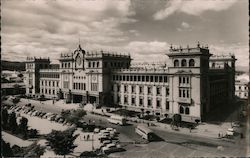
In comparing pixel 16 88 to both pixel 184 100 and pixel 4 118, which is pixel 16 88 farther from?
pixel 184 100

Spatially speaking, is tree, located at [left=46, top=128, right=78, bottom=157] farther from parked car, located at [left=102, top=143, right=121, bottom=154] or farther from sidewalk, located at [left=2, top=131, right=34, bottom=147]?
sidewalk, located at [left=2, top=131, right=34, bottom=147]

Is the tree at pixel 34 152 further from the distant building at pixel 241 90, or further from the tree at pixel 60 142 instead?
the distant building at pixel 241 90

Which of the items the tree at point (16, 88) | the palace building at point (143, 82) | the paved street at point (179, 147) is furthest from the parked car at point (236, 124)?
the tree at point (16, 88)

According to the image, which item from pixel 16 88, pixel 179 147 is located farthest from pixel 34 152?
pixel 16 88

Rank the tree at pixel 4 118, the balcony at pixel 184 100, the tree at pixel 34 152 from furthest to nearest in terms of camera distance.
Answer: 1. the balcony at pixel 184 100
2. the tree at pixel 4 118
3. the tree at pixel 34 152

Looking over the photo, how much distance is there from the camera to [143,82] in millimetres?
65500

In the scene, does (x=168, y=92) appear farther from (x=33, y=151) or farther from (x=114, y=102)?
(x=33, y=151)

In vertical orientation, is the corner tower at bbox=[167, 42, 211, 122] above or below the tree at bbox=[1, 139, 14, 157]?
above

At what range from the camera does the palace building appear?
5438cm

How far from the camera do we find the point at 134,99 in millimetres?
68188

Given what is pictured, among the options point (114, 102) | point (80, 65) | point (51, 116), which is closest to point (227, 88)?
point (114, 102)

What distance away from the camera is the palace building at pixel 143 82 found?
5438 centimetres

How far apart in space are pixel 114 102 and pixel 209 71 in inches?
1102

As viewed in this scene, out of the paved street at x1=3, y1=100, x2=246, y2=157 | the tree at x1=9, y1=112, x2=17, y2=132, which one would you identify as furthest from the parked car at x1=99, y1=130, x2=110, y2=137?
the tree at x1=9, y1=112, x2=17, y2=132
